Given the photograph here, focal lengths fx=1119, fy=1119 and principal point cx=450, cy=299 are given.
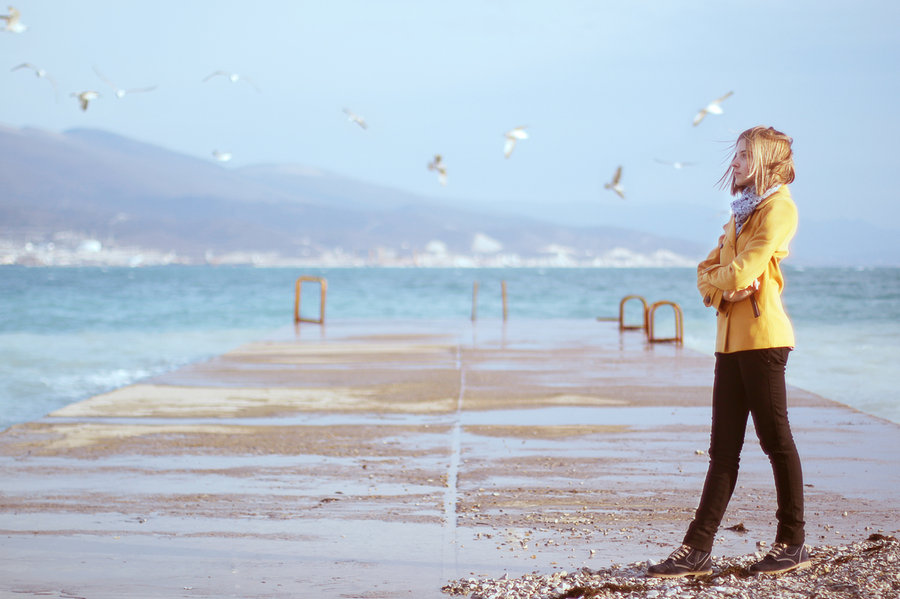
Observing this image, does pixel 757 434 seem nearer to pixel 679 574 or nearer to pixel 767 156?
pixel 679 574

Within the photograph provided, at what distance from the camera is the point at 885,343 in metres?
28.0

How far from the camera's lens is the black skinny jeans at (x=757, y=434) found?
14.2ft

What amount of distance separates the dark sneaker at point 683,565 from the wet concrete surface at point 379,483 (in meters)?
0.41

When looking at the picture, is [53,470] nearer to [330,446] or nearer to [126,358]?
[330,446]

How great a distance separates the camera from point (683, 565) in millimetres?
4367

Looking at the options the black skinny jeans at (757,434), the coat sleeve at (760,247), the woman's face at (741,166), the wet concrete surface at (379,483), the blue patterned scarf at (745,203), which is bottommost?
the wet concrete surface at (379,483)

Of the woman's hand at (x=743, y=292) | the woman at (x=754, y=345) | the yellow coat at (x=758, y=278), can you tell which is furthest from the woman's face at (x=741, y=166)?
the woman's hand at (x=743, y=292)

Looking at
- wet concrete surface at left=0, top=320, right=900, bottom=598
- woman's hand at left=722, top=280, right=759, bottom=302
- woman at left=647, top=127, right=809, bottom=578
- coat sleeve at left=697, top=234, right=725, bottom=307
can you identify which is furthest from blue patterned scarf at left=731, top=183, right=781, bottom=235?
wet concrete surface at left=0, top=320, right=900, bottom=598

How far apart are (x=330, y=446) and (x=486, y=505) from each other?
2.37 m

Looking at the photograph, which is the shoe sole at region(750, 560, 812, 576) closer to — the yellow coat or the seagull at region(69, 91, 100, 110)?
the yellow coat

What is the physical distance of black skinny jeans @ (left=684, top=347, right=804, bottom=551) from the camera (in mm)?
4324

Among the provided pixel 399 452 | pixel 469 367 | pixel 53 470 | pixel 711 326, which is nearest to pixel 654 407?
pixel 399 452

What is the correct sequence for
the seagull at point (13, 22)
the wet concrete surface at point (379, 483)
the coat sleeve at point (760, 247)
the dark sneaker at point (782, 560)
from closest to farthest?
the coat sleeve at point (760, 247)
the dark sneaker at point (782, 560)
the wet concrete surface at point (379, 483)
the seagull at point (13, 22)

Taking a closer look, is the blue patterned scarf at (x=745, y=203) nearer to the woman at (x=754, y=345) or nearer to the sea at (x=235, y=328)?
the woman at (x=754, y=345)
